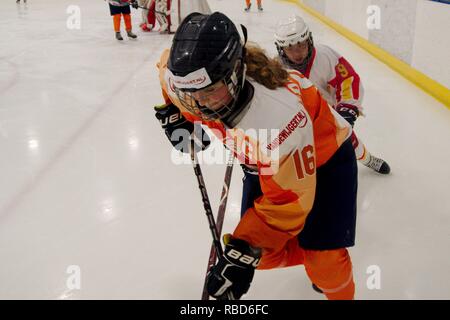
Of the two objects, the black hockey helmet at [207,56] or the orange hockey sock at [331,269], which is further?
the orange hockey sock at [331,269]

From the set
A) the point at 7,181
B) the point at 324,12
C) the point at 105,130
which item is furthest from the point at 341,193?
the point at 324,12

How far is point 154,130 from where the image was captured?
299 centimetres

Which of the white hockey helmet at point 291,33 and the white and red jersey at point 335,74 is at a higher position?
the white hockey helmet at point 291,33

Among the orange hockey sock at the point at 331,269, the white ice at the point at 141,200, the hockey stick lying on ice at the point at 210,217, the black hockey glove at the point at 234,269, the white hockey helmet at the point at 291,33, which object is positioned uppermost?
the white hockey helmet at the point at 291,33

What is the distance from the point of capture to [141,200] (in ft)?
7.10

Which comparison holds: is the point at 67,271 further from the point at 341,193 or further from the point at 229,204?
the point at 341,193

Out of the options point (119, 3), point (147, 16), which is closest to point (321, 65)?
point (119, 3)

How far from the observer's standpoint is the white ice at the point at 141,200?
164 cm

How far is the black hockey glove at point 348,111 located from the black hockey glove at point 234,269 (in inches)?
39.6

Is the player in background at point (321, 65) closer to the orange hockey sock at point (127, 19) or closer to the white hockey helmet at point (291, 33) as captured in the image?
the white hockey helmet at point (291, 33)

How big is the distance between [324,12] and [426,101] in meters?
4.01

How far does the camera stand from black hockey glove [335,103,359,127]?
1.83m

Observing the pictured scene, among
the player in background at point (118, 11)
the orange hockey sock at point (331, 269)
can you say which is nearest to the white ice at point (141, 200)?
the orange hockey sock at point (331, 269)

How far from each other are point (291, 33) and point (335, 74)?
28 cm
